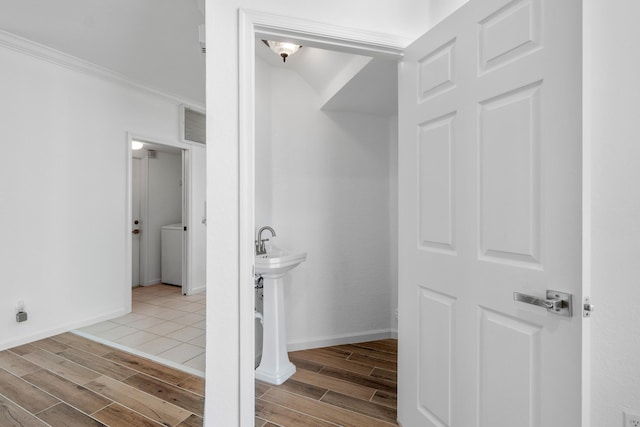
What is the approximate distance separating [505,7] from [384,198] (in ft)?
6.13

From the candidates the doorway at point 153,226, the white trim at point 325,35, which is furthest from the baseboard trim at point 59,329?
the white trim at point 325,35

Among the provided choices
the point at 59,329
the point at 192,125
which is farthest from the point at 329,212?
the point at 59,329

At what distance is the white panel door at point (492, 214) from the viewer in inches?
36.3

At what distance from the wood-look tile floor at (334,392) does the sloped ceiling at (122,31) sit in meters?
2.52

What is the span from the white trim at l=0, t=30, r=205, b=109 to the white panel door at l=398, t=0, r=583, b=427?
9.96 feet

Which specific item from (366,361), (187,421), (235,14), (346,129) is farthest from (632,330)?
(346,129)

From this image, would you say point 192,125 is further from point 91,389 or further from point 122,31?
point 91,389

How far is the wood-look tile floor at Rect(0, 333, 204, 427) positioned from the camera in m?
1.68

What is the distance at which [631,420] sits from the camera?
0.95 m

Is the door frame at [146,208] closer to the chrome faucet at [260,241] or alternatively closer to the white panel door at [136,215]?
the white panel door at [136,215]

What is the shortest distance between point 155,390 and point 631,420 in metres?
2.31

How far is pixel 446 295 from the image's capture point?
1.34m

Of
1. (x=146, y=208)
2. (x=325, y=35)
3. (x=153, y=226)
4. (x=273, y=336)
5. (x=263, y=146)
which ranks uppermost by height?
(x=325, y=35)

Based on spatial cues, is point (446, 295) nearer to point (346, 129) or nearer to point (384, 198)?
point (384, 198)
